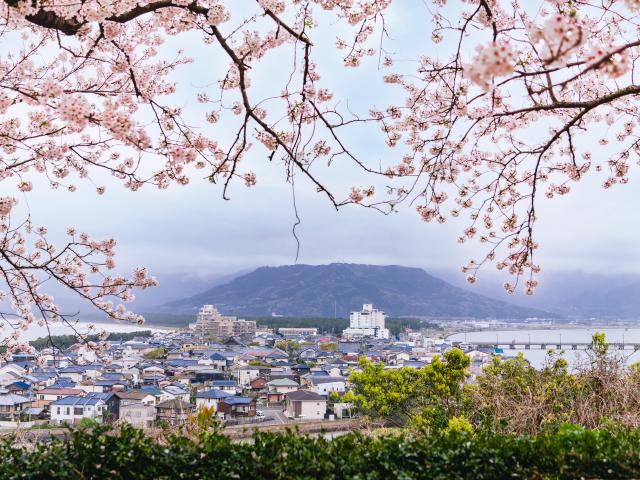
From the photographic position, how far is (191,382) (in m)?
32.6

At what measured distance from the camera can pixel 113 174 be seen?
11.4 feet

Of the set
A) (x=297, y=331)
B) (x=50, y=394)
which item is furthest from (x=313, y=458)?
(x=297, y=331)

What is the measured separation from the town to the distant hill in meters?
55.6

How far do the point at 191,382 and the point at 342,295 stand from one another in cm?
9121

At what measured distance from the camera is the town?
21.5 metres

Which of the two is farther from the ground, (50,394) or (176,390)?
(176,390)

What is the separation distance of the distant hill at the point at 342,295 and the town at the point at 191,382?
55.6m

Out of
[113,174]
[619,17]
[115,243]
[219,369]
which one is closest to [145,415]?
[219,369]

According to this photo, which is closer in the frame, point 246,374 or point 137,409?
point 137,409

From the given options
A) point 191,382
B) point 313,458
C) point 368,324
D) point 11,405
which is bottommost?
point 191,382

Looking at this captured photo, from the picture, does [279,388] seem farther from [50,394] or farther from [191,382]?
[50,394]

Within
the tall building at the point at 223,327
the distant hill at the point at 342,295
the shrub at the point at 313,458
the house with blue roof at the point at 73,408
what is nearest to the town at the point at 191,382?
the house with blue roof at the point at 73,408

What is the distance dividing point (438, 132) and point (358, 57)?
1069 mm

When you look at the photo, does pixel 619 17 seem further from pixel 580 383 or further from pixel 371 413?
pixel 371 413
